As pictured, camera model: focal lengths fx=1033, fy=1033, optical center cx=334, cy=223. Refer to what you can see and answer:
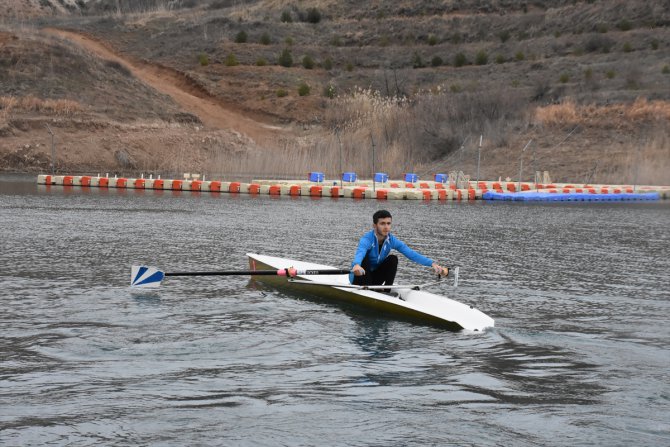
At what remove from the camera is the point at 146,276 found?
16.5m

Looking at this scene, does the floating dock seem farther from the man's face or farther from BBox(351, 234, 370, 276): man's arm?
BBox(351, 234, 370, 276): man's arm

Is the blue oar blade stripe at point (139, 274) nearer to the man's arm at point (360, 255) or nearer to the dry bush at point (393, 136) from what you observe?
the man's arm at point (360, 255)

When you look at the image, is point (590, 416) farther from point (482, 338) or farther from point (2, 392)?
point (2, 392)


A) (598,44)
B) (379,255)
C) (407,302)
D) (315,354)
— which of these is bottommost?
(315,354)

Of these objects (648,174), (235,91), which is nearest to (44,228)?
(648,174)

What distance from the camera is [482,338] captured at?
531 inches

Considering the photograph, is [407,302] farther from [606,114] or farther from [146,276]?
[606,114]

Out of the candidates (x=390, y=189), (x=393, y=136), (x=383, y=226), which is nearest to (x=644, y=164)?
(x=393, y=136)

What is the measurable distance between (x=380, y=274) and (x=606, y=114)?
44740mm

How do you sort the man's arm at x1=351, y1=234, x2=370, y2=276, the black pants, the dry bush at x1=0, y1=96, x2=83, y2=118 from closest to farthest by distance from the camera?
the man's arm at x1=351, y1=234, x2=370, y2=276
the black pants
the dry bush at x1=0, y1=96, x2=83, y2=118

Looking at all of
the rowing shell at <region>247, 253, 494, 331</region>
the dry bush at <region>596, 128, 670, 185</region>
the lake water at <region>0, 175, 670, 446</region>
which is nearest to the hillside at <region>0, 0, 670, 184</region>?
the dry bush at <region>596, 128, 670, 185</region>

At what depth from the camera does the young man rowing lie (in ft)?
48.8

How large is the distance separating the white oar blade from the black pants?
11.0 ft

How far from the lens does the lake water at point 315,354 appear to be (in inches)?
384
